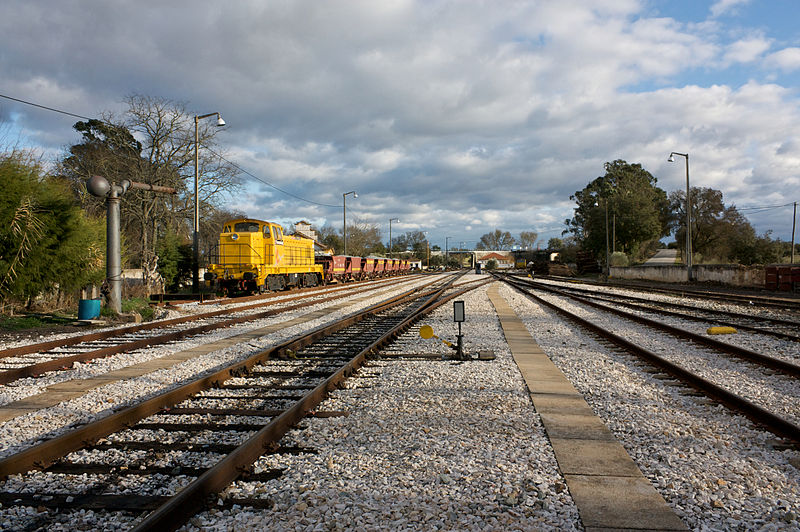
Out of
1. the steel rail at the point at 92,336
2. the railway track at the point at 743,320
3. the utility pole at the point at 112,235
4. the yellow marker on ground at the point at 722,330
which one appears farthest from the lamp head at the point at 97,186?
the railway track at the point at 743,320

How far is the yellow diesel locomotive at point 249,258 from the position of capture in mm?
20406

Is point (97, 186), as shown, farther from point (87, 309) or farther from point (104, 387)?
point (104, 387)

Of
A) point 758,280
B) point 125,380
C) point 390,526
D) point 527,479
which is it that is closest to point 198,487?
point 390,526

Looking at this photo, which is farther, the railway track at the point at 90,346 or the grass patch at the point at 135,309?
the grass patch at the point at 135,309

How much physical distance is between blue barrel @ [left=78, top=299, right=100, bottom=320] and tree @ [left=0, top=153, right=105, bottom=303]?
5.53 ft

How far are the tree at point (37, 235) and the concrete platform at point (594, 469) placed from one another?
11993 mm

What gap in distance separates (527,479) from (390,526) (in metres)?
1.14

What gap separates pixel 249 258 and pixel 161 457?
17537 mm

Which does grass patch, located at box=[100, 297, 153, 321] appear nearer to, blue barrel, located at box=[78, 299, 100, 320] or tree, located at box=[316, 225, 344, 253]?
blue barrel, located at box=[78, 299, 100, 320]

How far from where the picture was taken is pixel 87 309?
39.0 ft

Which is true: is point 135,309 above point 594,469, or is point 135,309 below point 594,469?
above

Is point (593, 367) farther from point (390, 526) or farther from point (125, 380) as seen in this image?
point (125, 380)

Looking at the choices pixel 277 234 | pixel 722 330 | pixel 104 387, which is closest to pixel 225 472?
pixel 104 387

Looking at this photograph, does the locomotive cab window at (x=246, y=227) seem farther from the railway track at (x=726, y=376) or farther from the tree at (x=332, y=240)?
the tree at (x=332, y=240)
